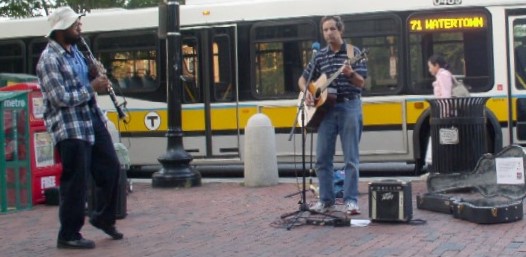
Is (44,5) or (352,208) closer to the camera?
(352,208)

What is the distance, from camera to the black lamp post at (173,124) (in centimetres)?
1153

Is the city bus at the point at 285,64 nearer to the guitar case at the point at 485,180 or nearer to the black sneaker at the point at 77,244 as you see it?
the guitar case at the point at 485,180

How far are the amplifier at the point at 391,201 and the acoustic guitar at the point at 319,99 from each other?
0.92m

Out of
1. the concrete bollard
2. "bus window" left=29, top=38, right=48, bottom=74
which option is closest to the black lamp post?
the concrete bollard

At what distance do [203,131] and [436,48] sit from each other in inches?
169

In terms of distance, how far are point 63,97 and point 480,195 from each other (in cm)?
441

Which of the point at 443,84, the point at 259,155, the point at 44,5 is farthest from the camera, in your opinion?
the point at 44,5

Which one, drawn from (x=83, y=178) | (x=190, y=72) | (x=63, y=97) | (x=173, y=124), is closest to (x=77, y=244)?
(x=83, y=178)

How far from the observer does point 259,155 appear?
11.3 meters

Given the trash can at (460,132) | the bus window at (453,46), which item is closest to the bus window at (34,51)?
the bus window at (453,46)

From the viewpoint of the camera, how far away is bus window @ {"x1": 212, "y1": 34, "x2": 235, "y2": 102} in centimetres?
1418

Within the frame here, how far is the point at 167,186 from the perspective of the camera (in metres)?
11.5

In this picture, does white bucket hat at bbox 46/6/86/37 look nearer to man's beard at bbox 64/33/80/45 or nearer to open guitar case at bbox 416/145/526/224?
man's beard at bbox 64/33/80/45

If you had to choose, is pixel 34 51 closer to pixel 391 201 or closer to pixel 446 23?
pixel 446 23
